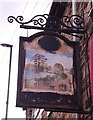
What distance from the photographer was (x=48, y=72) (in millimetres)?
5051

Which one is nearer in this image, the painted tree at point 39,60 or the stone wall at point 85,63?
the painted tree at point 39,60

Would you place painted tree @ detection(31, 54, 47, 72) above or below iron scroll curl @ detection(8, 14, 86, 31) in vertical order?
below

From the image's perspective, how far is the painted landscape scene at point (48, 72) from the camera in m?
4.91

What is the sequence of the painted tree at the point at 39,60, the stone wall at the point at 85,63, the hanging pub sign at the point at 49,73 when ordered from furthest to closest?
the stone wall at the point at 85,63, the painted tree at the point at 39,60, the hanging pub sign at the point at 49,73

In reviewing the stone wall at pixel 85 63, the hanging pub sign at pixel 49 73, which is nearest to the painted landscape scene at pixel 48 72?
the hanging pub sign at pixel 49 73

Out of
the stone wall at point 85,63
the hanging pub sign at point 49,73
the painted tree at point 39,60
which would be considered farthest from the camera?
the stone wall at point 85,63

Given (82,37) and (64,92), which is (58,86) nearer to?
(64,92)

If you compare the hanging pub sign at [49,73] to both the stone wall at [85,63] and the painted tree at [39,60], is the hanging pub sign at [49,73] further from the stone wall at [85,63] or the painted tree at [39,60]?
the stone wall at [85,63]

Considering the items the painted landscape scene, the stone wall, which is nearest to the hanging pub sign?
the painted landscape scene

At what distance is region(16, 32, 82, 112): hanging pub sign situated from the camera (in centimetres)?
482

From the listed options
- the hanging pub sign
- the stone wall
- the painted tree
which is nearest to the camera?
the hanging pub sign

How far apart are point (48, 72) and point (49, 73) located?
21 millimetres

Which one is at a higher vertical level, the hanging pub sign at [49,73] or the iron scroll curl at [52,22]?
the iron scroll curl at [52,22]

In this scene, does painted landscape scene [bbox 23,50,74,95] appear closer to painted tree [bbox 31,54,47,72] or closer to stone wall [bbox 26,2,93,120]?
painted tree [bbox 31,54,47,72]
